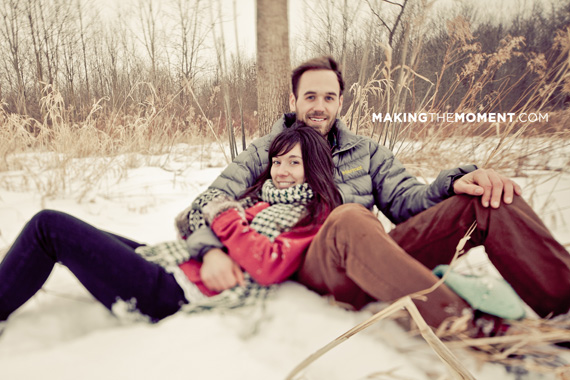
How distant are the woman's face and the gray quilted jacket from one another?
19cm

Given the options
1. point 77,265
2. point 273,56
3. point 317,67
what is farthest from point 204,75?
→ point 77,265

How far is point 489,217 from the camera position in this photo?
3.13ft

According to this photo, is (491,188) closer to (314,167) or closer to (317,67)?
(314,167)

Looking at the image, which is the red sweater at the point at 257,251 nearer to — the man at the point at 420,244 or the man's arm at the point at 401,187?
the man at the point at 420,244

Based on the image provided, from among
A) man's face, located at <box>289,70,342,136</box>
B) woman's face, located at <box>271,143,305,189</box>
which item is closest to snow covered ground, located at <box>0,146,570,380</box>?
woman's face, located at <box>271,143,305,189</box>

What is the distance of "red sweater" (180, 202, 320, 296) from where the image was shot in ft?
3.34

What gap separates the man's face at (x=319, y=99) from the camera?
1.51 meters

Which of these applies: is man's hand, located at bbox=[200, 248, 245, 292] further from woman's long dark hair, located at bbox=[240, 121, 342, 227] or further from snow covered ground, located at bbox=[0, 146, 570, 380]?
woman's long dark hair, located at bbox=[240, 121, 342, 227]

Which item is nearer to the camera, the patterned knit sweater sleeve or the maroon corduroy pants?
the maroon corduroy pants

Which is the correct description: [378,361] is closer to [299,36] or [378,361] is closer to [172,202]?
[172,202]

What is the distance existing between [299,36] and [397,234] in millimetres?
2080

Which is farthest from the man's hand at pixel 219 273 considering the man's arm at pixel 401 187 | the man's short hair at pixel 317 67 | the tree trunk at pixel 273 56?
the tree trunk at pixel 273 56

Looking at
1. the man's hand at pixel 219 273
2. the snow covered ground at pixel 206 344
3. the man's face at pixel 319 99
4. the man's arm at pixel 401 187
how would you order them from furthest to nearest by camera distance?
the man's face at pixel 319 99, the man's arm at pixel 401 187, the man's hand at pixel 219 273, the snow covered ground at pixel 206 344

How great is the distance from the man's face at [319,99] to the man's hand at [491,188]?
69 cm
